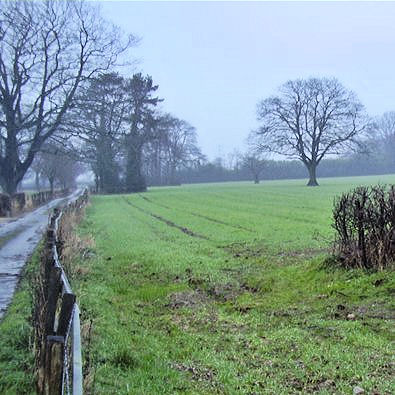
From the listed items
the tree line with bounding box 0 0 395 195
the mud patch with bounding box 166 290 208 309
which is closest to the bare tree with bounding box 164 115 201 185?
the tree line with bounding box 0 0 395 195

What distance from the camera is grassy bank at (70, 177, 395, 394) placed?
16.1 feet

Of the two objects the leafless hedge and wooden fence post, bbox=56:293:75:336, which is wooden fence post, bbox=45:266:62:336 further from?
the leafless hedge

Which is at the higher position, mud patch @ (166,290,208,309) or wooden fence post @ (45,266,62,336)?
wooden fence post @ (45,266,62,336)

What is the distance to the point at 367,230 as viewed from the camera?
29.3 feet

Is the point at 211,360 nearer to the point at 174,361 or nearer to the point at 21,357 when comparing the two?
the point at 174,361

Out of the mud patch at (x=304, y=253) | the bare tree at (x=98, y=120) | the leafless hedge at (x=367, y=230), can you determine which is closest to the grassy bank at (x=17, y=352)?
the leafless hedge at (x=367, y=230)

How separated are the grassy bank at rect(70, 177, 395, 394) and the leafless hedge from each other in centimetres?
40

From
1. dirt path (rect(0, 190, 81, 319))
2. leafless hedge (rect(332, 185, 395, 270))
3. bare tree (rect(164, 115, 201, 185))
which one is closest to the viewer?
leafless hedge (rect(332, 185, 395, 270))

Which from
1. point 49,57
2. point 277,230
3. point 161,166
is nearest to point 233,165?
point 161,166

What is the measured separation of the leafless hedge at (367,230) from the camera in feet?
27.8

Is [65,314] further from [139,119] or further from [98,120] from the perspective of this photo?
[139,119]

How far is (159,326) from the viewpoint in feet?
23.0

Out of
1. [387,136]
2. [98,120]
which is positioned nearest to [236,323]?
[98,120]

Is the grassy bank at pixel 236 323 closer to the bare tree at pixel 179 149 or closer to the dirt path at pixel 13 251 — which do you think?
the dirt path at pixel 13 251
